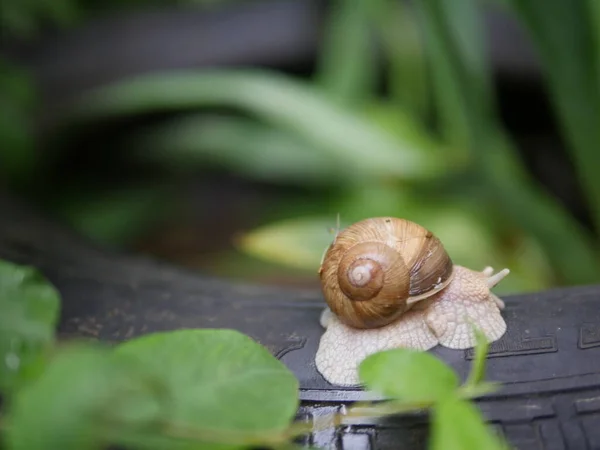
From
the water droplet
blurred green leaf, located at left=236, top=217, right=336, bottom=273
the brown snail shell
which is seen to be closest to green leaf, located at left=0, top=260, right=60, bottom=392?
the water droplet

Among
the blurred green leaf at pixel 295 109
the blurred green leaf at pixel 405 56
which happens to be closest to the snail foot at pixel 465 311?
the blurred green leaf at pixel 295 109

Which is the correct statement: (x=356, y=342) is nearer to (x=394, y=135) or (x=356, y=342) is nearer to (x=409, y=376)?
(x=409, y=376)

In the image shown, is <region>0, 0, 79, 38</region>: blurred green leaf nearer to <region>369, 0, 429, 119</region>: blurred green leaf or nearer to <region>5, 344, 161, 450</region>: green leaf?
<region>369, 0, 429, 119</region>: blurred green leaf

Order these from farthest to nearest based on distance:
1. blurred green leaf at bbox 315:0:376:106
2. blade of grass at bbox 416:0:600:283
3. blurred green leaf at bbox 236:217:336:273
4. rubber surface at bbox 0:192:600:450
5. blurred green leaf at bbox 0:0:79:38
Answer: blurred green leaf at bbox 315:0:376:106
blurred green leaf at bbox 0:0:79:38
blade of grass at bbox 416:0:600:283
blurred green leaf at bbox 236:217:336:273
rubber surface at bbox 0:192:600:450

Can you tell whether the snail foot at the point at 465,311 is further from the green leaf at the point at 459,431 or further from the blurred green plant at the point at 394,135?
the blurred green plant at the point at 394,135

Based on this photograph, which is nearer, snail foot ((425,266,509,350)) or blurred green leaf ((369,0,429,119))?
snail foot ((425,266,509,350))

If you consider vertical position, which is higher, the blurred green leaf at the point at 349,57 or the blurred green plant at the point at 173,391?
the blurred green leaf at the point at 349,57

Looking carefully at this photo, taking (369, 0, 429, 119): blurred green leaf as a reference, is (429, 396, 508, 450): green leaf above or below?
below

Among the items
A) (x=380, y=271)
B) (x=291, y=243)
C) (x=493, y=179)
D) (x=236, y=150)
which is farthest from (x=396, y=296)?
(x=236, y=150)
